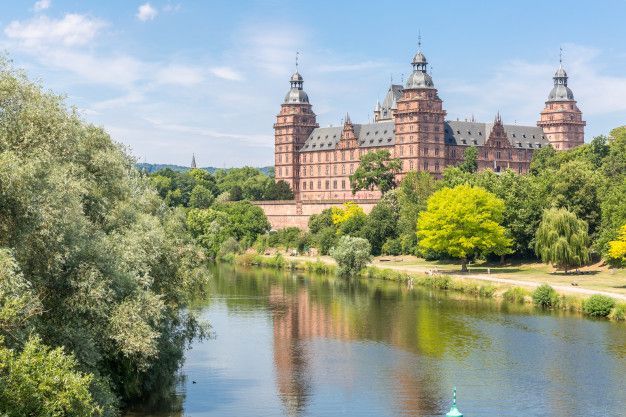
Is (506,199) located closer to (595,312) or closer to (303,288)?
(303,288)

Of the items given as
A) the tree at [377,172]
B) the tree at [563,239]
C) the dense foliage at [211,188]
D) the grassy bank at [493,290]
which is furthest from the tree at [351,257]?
the dense foliage at [211,188]

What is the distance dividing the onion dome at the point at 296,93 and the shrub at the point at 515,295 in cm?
8466

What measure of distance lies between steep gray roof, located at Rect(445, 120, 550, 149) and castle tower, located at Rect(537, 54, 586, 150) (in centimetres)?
212

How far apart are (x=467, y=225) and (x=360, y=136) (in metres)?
61.2

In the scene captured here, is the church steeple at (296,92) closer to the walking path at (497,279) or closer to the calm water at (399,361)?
the walking path at (497,279)

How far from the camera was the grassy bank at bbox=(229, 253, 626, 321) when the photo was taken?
48.5 meters

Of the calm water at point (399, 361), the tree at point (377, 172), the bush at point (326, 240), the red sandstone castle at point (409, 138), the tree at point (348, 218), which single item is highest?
the red sandstone castle at point (409, 138)

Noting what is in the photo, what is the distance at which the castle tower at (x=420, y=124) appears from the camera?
4646 inches

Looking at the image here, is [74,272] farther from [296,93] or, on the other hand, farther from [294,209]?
[296,93]

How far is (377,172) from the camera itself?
113 metres

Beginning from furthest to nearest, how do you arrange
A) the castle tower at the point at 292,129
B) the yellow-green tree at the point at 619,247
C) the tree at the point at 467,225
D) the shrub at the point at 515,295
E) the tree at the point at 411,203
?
1. the castle tower at the point at 292,129
2. the tree at the point at 411,203
3. the tree at the point at 467,225
4. the shrub at the point at 515,295
5. the yellow-green tree at the point at 619,247

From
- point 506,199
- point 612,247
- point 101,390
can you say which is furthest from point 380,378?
point 506,199

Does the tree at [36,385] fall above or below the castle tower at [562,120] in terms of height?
below

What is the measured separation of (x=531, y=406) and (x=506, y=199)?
44977 millimetres
